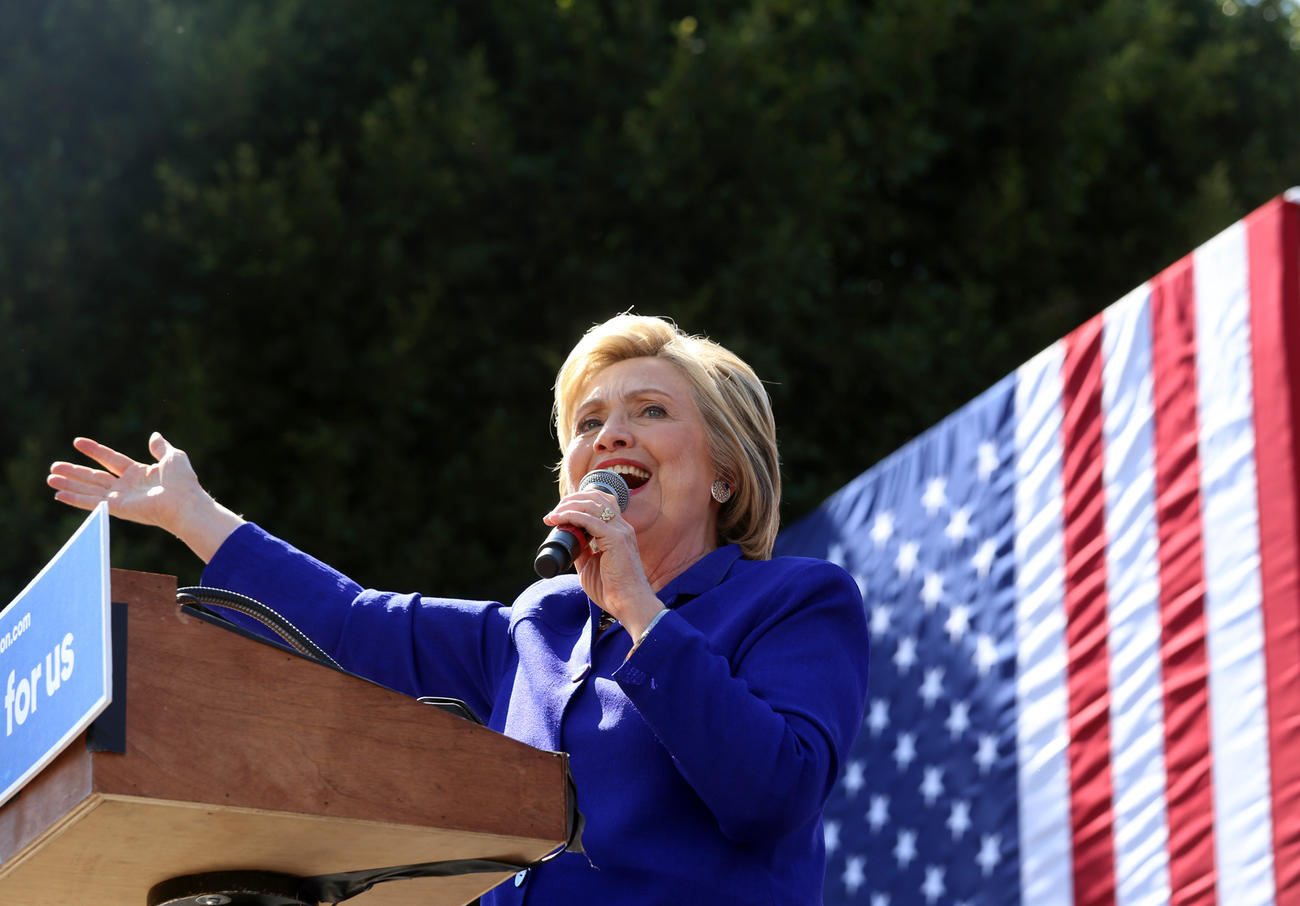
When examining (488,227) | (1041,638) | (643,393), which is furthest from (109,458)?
(488,227)

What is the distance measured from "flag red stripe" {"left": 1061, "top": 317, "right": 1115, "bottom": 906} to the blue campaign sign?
9.70ft

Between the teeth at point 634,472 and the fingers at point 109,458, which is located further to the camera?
the teeth at point 634,472

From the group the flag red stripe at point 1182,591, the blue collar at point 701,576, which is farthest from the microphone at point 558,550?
the flag red stripe at point 1182,591

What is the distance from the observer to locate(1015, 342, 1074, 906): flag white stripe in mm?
4059

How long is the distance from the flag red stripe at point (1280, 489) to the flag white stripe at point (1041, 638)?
788 millimetres

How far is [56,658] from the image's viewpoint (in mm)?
1429

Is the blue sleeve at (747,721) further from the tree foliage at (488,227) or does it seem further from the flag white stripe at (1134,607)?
the tree foliage at (488,227)

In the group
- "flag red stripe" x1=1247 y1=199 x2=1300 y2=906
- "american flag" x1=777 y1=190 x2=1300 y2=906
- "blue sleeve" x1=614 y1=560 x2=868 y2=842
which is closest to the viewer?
"blue sleeve" x1=614 y1=560 x2=868 y2=842

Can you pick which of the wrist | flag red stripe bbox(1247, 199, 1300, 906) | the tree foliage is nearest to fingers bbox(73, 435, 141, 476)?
the wrist

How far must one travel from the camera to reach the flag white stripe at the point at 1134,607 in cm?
369

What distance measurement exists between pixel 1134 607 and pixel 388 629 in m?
2.15

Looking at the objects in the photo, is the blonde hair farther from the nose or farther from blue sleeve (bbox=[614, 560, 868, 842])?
blue sleeve (bbox=[614, 560, 868, 842])

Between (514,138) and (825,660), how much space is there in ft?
19.2

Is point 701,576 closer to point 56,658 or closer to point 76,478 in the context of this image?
point 76,478
